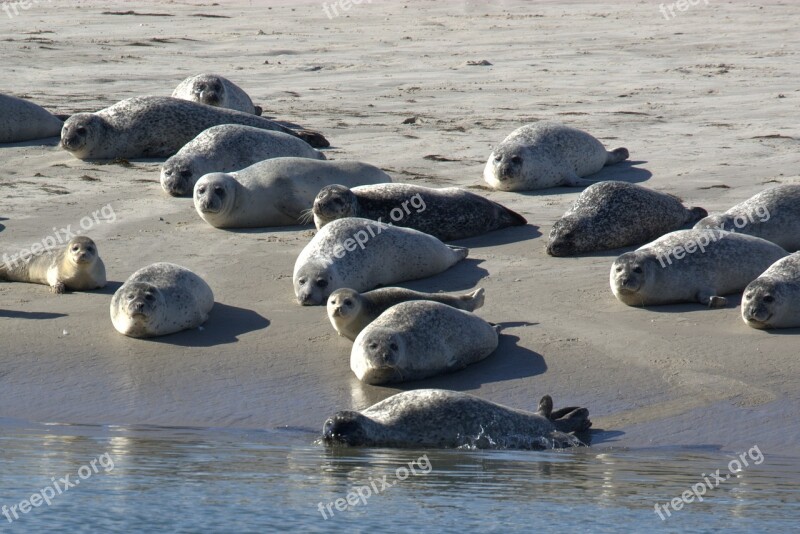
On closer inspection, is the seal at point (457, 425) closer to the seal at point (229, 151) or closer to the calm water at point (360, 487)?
the calm water at point (360, 487)

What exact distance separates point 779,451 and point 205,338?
9.66ft

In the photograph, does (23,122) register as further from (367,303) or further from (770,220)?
(770,220)

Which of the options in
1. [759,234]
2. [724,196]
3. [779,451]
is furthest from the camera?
[724,196]

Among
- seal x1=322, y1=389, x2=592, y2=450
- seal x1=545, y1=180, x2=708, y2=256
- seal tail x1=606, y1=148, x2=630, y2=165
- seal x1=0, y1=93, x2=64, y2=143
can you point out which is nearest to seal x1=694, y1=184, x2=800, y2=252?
seal x1=545, y1=180, x2=708, y2=256

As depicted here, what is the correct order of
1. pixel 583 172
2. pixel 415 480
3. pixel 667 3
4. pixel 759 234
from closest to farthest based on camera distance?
1. pixel 415 480
2. pixel 759 234
3. pixel 583 172
4. pixel 667 3

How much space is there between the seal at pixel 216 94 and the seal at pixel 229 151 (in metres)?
1.71

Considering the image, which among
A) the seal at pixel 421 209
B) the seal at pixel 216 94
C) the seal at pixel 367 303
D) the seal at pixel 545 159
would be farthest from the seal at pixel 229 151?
the seal at pixel 367 303

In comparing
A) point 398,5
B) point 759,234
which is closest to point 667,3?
point 398,5

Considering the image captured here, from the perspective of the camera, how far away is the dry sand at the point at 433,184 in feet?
21.2

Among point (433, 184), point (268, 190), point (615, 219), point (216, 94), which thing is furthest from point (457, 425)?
point (216, 94)

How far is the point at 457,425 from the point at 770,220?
11.0 ft

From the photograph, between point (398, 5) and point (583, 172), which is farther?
point (398, 5)

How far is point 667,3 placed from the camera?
2069cm

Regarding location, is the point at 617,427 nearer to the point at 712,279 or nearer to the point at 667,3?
the point at 712,279
